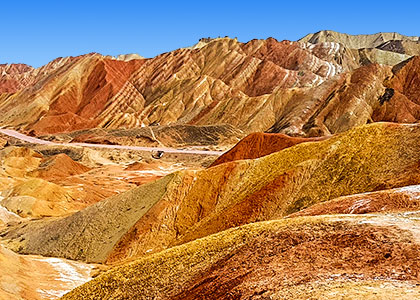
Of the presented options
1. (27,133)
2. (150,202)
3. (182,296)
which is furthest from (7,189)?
(27,133)

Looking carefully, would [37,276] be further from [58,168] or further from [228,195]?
[58,168]

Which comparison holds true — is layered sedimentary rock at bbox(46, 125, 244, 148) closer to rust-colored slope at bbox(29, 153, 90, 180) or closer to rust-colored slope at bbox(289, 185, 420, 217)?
rust-colored slope at bbox(29, 153, 90, 180)

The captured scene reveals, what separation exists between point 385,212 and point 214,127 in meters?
94.8

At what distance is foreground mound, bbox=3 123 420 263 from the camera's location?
31.4 metres

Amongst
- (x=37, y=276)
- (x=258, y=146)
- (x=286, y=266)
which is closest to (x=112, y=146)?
(x=258, y=146)

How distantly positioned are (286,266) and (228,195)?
22017 mm

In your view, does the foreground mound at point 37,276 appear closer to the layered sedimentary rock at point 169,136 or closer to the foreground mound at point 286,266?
the foreground mound at point 286,266

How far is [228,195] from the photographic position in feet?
122

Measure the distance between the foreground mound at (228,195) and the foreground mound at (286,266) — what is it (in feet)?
36.0

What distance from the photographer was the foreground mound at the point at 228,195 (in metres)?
31.4

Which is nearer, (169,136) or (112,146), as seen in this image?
(112,146)

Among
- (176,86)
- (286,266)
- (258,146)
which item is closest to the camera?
(286,266)

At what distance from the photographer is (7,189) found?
5984cm

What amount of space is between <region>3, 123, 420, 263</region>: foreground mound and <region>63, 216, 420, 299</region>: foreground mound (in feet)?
36.0
